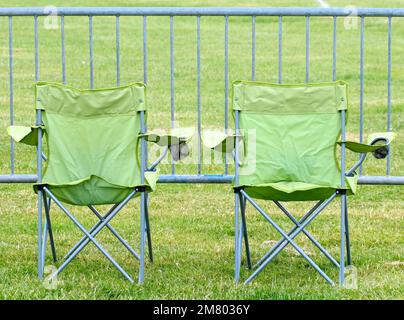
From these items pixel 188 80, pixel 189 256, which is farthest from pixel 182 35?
pixel 189 256

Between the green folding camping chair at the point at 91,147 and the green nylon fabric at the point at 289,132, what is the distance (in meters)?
0.49

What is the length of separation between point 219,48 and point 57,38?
3.71 m

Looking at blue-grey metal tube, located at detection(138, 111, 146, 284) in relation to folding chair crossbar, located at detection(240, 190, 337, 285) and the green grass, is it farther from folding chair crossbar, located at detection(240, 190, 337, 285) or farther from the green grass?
folding chair crossbar, located at detection(240, 190, 337, 285)

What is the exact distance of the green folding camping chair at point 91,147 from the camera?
6.58 metres

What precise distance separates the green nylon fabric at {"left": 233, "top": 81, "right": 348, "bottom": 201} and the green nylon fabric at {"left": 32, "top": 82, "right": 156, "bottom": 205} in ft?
2.14

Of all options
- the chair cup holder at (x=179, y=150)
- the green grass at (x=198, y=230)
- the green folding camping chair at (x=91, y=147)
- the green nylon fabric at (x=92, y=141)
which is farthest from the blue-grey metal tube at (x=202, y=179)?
the chair cup holder at (x=179, y=150)

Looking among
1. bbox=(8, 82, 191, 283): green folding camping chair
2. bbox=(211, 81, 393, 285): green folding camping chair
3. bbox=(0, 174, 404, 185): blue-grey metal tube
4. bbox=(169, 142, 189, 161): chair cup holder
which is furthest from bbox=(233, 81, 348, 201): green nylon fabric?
bbox=(0, 174, 404, 185): blue-grey metal tube

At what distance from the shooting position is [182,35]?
24453 millimetres

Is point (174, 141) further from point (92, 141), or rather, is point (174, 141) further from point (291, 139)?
point (291, 139)

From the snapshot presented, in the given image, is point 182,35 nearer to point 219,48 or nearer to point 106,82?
point 219,48

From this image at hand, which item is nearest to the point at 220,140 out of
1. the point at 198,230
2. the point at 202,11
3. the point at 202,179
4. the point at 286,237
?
the point at 286,237

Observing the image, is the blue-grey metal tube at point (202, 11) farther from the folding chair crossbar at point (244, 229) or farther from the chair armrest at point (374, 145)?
the folding chair crossbar at point (244, 229)

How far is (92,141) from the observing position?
6.82 meters

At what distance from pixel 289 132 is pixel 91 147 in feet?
4.16
